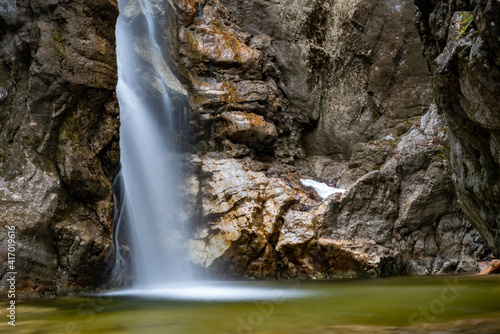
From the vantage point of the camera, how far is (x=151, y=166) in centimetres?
1081

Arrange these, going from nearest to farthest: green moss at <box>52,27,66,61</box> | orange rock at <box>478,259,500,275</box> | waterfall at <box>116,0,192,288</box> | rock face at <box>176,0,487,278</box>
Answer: green moss at <box>52,27,66,61</box>, orange rock at <box>478,259,500,275</box>, waterfall at <box>116,0,192,288</box>, rock face at <box>176,0,487,278</box>

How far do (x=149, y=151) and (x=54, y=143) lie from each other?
3.60m

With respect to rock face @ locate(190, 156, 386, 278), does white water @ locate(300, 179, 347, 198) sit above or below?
above

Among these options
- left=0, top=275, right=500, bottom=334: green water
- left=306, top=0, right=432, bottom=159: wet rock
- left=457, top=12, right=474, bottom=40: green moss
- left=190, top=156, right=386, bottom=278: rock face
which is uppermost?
left=306, top=0, right=432, bottom=159: wet rock

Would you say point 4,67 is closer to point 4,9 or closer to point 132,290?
point 4,9

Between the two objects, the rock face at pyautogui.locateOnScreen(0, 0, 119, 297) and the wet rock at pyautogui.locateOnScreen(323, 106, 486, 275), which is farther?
the wet rock at pyautogui.locateOnScreen(323, 106, 486, 275)

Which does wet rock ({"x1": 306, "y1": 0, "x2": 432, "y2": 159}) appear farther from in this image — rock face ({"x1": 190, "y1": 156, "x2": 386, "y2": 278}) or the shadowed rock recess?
rock face ({"x1": 190, "y1": 156, "x2": 386, "y2": 278})

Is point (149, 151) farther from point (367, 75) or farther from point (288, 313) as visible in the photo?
point (367, 75)

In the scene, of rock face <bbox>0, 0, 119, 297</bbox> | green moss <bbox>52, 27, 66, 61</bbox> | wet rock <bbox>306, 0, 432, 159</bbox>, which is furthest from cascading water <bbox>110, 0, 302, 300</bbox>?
wet rock <bbox>306, 0, 432, 159</bbox>

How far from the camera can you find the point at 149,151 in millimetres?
10883

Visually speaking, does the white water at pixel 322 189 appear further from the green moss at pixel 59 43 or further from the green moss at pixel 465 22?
the green moss at pixel 59 43

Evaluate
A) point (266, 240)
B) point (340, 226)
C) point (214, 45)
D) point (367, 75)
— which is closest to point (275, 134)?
point (214, 45)

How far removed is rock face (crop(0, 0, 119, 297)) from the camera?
6.86 meters

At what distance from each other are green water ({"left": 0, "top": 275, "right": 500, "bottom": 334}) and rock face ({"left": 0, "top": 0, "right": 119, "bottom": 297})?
97cm
